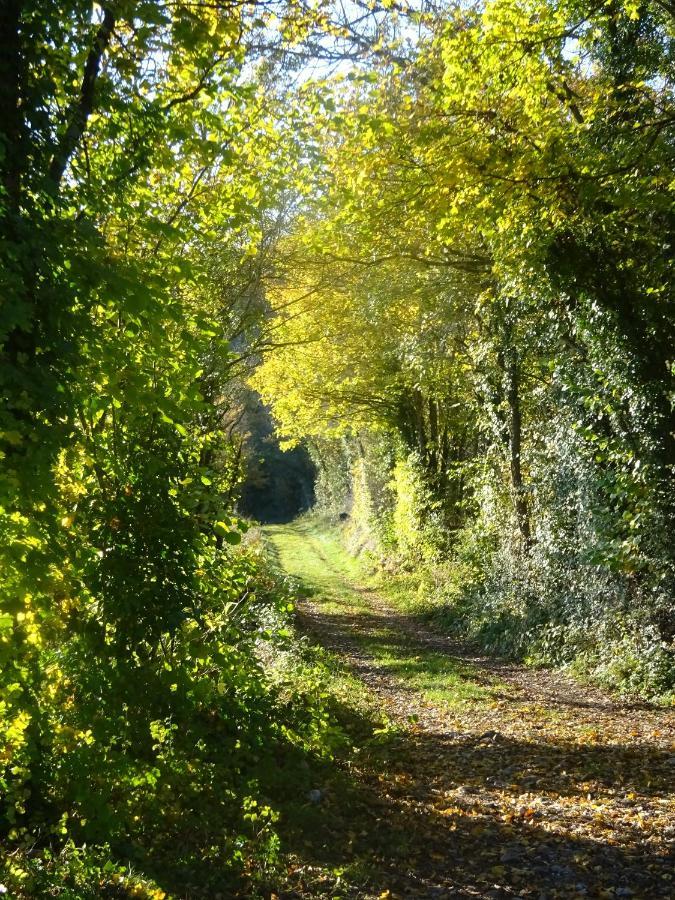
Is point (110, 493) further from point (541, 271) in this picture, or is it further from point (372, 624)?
point (372, 624)

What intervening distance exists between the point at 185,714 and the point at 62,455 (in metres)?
1.89

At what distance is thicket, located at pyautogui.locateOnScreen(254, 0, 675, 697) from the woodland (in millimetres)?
58

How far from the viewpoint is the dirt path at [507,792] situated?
488 cm

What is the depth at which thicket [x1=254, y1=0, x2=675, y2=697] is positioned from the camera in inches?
308

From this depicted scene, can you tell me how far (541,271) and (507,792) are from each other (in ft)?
21.5

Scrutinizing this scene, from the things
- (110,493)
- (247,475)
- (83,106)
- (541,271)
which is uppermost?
(541,271)

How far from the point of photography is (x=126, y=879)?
4113 mm

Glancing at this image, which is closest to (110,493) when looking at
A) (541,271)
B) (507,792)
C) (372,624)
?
(507,792)

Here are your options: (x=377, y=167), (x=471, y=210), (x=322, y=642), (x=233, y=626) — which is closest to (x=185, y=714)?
(x=233, y=626)

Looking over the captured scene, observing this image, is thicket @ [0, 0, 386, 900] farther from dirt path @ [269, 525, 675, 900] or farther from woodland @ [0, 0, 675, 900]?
dirt path @ [269, 525, 675, 900]

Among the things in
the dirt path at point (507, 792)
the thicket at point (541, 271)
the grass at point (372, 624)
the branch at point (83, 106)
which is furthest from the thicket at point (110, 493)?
the thicket at point (541, 271)

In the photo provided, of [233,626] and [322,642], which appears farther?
[322,642]

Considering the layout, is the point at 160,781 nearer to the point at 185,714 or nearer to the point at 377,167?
the point at 185,714

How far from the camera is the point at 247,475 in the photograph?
363 inches
